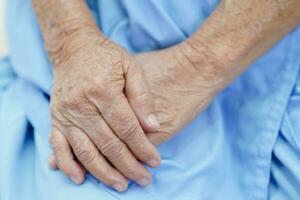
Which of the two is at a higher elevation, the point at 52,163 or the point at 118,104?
the point at 118,104

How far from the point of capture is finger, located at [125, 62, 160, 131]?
2.45 feet

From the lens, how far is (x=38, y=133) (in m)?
0.83

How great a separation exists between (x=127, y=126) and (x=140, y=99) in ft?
0.16

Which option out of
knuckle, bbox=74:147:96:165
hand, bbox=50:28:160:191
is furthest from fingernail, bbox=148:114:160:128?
knuckle, bbox=74:147:96:165

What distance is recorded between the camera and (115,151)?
74cm

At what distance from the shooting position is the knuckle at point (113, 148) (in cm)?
74

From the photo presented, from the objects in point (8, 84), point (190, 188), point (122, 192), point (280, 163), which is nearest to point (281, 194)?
point (280, 163)

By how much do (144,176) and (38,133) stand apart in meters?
0.22

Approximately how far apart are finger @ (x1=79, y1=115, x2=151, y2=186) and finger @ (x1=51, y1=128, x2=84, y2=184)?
5 centimetres

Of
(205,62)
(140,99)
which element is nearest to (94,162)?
(140,99)

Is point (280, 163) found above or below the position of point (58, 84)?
below

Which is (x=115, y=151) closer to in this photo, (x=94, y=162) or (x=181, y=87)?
(x=94, y=162)

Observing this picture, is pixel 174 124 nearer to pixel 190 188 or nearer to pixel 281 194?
pixel 190 188

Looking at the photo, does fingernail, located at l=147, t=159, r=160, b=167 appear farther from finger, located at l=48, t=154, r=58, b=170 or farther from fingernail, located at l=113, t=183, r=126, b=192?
finger, located at l=48, t=154, r=58, b=170
